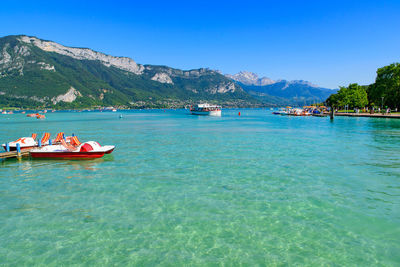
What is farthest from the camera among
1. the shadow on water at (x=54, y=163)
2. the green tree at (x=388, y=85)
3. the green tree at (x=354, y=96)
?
the green tree at (x=354, y=96)

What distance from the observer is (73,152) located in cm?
2820

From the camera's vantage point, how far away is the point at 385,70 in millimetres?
126812

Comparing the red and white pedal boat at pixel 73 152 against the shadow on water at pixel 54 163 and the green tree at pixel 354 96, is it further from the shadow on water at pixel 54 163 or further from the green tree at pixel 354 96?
the green tree at pixel 354 96

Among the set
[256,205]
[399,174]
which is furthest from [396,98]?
[256,205]

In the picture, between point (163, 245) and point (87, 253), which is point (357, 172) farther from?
point (87, 253)

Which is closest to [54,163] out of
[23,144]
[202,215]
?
[23,144]

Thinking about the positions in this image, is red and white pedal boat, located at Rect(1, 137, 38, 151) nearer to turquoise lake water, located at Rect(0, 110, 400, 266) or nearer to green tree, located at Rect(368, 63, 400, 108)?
turquoise lake water, located at Rect(0, 110, 400, 266)

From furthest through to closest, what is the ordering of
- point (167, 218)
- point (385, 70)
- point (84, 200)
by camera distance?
point (385, 70) → point (84, 200) → point (167, 218)

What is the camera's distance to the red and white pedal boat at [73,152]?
2833cm

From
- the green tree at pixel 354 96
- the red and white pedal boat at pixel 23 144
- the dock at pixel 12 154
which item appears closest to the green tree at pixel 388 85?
the green tree at pixel 354 96

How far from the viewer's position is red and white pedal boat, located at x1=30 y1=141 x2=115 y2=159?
2833cm

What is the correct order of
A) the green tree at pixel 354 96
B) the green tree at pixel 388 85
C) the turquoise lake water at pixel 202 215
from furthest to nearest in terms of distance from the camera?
1. the green tree at pixel 354 96
2. the green tree at pixel 388 85
3. the turquoise lake water at pixel 202 215

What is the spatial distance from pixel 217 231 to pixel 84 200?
903 cm

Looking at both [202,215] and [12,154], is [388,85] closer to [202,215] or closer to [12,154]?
[202,215]
